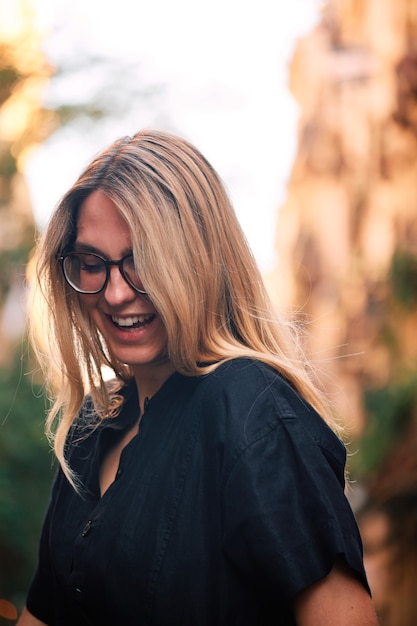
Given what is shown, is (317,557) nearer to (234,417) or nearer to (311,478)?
(311,478)

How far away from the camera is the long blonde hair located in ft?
4.58

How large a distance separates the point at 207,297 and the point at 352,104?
6030 millimetres

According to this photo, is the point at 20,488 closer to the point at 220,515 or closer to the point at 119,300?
the point at 119,300

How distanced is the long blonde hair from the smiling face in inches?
1.5

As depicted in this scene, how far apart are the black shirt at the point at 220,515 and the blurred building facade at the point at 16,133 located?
361cm

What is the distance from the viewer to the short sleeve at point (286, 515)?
1173 millimetres

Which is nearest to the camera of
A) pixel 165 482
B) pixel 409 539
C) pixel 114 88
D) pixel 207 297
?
pixel 165 482

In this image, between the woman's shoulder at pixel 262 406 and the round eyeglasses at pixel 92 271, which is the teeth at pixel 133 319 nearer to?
the round eyeglasses at pixel 92 271

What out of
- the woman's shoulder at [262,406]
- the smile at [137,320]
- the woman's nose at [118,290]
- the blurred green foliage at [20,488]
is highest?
the woman's nose at [118,290]

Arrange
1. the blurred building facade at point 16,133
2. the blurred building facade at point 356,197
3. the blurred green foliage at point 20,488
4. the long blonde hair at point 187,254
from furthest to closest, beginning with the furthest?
the blurred building facade at point 356,197
the blurred building facade at point 16,133
the blurred green foliage at point 20,488
the long blonde hair at point 187,254

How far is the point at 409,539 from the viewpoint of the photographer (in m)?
5.56

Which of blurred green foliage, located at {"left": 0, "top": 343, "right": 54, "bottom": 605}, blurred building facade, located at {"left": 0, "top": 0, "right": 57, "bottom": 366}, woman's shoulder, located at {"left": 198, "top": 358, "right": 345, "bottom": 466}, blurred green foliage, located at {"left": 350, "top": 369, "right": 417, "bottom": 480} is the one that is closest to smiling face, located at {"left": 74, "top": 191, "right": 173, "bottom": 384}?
woman's shoulder, located at {"left": 198, "top": 358, "right": 345, "bottom": 466}

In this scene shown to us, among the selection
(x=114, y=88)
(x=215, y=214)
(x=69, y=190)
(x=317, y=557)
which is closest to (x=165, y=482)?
(x=317, y=557)

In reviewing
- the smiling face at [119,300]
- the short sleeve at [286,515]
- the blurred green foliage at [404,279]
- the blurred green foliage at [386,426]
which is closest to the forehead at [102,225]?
the smiling face at [119,300]
